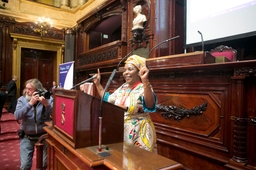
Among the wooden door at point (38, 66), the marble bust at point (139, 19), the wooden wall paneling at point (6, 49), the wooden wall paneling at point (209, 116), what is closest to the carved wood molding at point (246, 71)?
the wooden wall paneling at point (209, 116)

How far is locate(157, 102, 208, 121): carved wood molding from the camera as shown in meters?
2.05

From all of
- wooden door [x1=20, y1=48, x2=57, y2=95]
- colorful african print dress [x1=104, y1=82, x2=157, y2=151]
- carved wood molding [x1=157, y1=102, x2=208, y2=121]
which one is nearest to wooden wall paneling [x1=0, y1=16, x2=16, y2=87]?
wooden door [x1=20, y1=48, x2=57, y2=95]

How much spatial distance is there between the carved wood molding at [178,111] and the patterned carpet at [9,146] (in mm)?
1914

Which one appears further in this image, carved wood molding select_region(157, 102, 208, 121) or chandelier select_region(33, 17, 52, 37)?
chandelier select_region(33, 17, 52, 37)

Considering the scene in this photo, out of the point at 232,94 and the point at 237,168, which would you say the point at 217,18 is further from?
the point at 237,168

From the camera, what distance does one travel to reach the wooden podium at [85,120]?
98cm

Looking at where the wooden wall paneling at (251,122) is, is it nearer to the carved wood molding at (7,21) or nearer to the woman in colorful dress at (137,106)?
the woman in colorful dress at (137,106)

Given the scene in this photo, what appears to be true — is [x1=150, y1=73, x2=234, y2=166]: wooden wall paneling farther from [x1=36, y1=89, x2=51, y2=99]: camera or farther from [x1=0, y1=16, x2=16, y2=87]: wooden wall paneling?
[x1=0, y1=16, x2=16, y2=87]: wooden wall paneling

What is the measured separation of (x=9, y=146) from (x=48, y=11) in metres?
5.36

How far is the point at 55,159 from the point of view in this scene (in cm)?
132

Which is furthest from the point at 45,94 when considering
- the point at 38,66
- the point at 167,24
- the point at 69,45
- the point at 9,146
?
the point at 38,66

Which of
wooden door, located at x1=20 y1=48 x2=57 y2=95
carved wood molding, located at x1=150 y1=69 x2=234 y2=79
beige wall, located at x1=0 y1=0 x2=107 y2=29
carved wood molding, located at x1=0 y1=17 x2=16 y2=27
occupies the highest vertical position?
beige wall, located at x1=0 y1=0 x2=107 y2=29

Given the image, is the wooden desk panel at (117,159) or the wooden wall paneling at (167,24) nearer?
the wooden desk panel at (117,159)

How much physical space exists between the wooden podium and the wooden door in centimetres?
668
